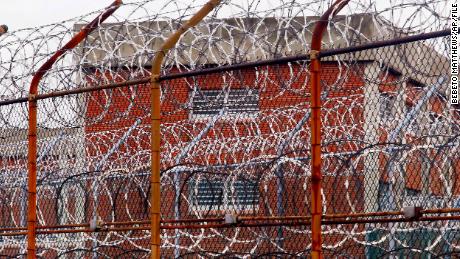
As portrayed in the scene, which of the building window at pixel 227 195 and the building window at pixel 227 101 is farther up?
the building window at pixel 227 101

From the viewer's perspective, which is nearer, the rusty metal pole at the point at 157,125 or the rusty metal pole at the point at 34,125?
the rusty metal pole at the point at 157,125

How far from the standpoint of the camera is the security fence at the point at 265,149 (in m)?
6.58

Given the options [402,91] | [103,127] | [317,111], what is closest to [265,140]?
[402,91]

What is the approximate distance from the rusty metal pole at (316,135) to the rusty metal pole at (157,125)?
102cm

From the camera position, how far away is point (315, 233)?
19.2ft

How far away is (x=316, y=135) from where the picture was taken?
5.88 metres

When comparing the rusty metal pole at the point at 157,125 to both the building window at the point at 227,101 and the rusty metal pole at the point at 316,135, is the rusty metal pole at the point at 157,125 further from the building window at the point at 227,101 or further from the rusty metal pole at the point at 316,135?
the rusty metal pole at the point at 316,135

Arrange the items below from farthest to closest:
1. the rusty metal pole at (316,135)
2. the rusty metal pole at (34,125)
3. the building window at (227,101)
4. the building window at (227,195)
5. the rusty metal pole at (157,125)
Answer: the rusty metal pole at (34,125), the building window at (227,101), the building window at (227,195), the rusty metal pole at (157,125), the rusty metal pole at (316,135)

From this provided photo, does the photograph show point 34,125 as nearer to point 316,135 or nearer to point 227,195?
point 227,195

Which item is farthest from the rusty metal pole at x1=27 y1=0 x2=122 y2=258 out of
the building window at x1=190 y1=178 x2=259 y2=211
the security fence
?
the building window at x1=190 y1=178 x2=259 y2=211

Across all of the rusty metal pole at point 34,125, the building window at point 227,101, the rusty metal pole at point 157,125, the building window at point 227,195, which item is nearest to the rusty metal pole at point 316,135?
the rusty metal pole at point 157,125

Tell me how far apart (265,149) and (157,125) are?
2.28 m

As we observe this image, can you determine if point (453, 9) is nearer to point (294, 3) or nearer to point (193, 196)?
point (294, 3)

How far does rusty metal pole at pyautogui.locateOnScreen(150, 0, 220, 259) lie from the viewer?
22.0ft
